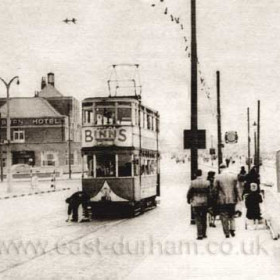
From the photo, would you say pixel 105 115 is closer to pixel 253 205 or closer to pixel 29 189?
pixel 253 205

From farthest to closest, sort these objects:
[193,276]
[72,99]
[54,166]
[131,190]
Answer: [72,99] < [54,166] < [131,190] < [193,276]

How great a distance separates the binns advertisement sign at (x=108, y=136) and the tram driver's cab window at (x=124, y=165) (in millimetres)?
406

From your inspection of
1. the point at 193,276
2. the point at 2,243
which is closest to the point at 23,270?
the point at 193,276

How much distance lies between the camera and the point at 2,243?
15.0m

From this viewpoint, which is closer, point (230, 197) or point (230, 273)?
point (230, 273)

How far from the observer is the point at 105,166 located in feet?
72.8

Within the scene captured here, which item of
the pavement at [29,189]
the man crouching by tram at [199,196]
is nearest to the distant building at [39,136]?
the pavement at [29,189]

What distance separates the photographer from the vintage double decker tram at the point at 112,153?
72.1 ft

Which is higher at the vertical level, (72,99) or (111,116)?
(72,99)

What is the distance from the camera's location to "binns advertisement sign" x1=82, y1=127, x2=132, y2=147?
72.1 ft

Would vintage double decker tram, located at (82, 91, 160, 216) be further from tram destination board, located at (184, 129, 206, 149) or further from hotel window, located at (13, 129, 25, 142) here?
hotel window, located at (13, 129, 25, 142)

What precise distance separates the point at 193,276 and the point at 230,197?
5784mm

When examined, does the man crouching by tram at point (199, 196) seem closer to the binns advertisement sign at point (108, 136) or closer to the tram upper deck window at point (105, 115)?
the binns advertisement sign at point (108, 136)

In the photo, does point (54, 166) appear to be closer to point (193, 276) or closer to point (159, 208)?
point (159, 208)
